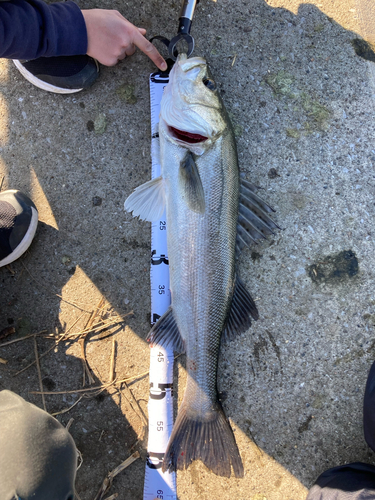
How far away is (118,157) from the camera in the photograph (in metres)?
2.53

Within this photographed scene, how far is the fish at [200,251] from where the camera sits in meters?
2.07

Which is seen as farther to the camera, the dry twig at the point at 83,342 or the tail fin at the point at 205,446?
the dry twig at the point at 83,342

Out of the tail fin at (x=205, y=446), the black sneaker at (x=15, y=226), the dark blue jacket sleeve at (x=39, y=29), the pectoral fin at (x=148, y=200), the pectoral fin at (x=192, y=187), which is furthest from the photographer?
the black sneaker at (x=15, y=226)

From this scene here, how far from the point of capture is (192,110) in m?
2.08

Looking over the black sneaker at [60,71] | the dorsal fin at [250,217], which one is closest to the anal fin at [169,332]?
the dorsal fin at [250,217]

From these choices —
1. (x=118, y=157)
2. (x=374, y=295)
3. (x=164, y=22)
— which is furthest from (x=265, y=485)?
(x=164, y=22)

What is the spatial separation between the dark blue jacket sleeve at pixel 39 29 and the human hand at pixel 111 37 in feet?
0.23

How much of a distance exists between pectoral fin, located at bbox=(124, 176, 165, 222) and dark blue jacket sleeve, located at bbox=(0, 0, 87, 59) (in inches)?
42.2

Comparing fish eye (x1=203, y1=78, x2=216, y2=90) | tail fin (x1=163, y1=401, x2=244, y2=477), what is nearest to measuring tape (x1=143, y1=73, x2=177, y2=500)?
tail fin (x1=163, y1=401, x2=244, y2=477)

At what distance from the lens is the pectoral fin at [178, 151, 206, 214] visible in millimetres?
2041

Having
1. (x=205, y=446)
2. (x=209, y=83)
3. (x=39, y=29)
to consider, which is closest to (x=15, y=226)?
(x=39, y=29)

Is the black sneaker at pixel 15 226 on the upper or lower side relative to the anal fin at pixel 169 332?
lower

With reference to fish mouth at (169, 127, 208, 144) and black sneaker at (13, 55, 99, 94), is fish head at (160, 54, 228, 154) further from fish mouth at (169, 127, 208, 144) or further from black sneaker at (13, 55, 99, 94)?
black sneaker at (13, 55, 99, 94)

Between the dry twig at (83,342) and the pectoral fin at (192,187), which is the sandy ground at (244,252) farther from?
the pectoral fin at (192,187)
